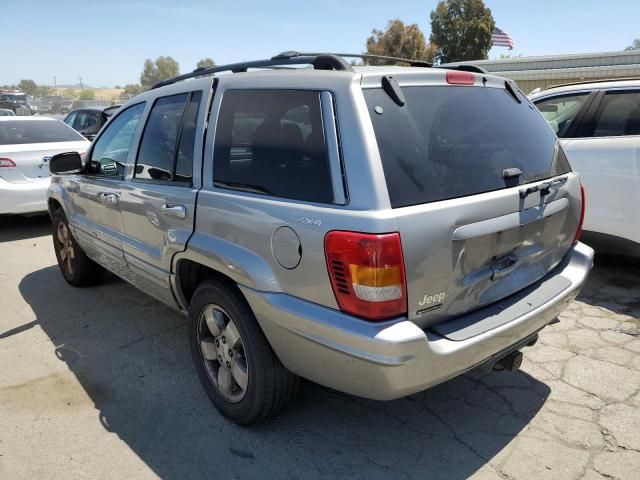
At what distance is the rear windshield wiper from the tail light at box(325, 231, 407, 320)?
52cm

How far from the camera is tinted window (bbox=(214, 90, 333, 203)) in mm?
2244

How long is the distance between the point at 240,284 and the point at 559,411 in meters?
1.90

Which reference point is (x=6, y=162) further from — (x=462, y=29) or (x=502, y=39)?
(x=462, y=29)

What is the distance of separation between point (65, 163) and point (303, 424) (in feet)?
9.60

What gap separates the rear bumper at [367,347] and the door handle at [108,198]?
5.48ft

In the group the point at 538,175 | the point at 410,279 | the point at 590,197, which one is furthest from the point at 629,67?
the point at 410,279

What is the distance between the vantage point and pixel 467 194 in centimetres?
227

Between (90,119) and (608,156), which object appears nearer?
(608,156)

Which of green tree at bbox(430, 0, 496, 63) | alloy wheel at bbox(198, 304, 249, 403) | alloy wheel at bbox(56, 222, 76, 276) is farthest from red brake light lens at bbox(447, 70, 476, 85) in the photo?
green tree at bbox(430, 0, 496, 63)

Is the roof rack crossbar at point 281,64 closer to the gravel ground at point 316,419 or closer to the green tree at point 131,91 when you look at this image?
the gravel ground at point 316,419

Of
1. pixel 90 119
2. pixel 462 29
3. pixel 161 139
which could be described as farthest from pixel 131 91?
pixel 161 139

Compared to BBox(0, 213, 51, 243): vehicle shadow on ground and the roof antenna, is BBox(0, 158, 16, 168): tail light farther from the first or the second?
the roof antenna

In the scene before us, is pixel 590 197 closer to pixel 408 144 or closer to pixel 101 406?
pixel 408 144

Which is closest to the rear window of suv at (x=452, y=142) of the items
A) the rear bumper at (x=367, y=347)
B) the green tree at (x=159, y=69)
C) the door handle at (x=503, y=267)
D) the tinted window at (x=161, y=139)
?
the door handle at (x=503, y=267)
